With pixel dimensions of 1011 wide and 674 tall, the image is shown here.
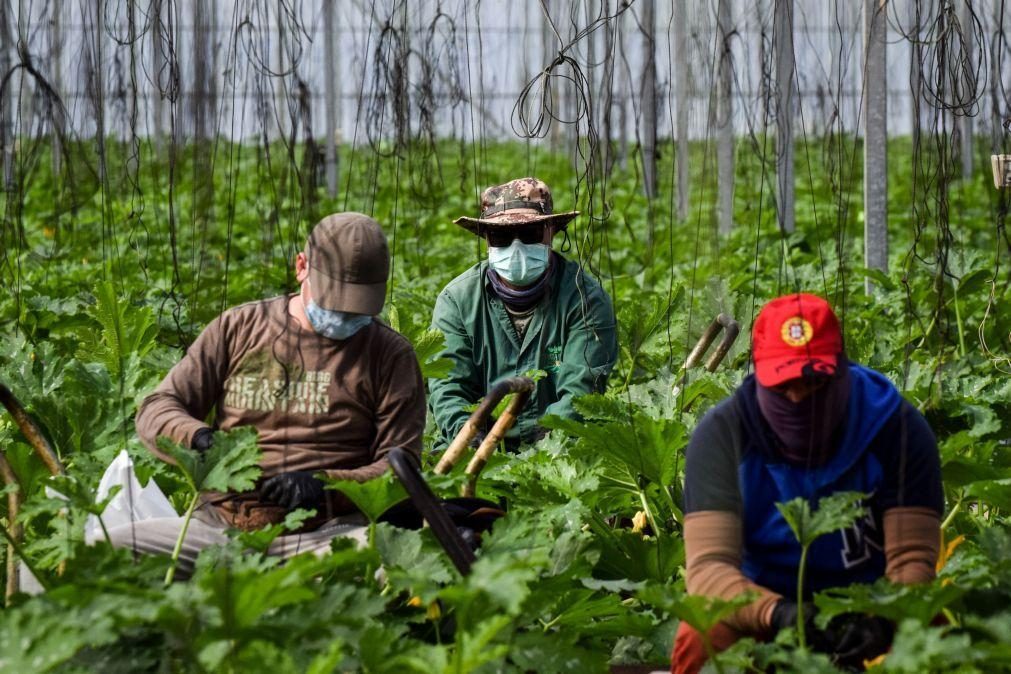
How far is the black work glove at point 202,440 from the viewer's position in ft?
11.9

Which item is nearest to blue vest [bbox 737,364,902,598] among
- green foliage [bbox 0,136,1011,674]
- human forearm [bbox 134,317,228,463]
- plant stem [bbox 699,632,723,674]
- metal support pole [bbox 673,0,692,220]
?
green foliage [bbox 0,136,1011,674]

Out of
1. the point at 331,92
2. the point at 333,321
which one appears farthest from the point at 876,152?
the point at 331,92

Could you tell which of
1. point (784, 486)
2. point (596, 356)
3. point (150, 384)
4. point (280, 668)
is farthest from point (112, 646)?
point (596, 356)

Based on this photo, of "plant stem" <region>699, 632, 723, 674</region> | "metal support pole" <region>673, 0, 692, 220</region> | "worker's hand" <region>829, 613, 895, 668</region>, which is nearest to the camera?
"plant stem" <region>699, 632, 723, 674</region>

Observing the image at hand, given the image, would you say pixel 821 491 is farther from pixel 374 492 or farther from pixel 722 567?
pixel 374 492

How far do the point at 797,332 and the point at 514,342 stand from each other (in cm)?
240

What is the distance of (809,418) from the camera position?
3.15 metres

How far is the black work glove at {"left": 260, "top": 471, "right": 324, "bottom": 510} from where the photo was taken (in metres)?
3.66

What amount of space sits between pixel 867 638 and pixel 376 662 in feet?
3.18

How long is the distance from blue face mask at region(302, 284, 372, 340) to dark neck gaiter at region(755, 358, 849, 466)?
3.70 ft

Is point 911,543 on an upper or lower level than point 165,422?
lower

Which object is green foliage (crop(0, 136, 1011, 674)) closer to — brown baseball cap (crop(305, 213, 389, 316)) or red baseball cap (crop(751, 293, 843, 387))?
brown baseball cap (crop(305, 213, 389, 316))

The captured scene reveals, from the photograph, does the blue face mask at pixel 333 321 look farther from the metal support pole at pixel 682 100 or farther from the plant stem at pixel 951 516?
the metal support pole at pixel 682 100

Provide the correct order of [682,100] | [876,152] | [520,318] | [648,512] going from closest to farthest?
[648,512], [520,318], [876,152], [682,100]
